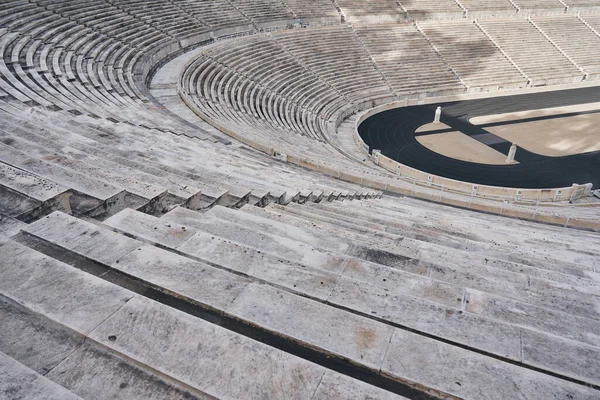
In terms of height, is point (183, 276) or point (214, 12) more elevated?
point (214, 12)

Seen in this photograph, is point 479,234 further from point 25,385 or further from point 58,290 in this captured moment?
point 25,385

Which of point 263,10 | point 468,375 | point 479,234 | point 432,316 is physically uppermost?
point 263,10

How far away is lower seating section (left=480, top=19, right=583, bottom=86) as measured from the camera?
111 ft

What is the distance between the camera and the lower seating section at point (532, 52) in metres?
33.9

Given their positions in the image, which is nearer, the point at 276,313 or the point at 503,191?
the point at 276,313

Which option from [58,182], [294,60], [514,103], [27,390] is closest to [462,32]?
[514,103]

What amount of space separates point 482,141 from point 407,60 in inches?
427

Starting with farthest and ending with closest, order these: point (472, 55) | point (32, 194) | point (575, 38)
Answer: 1. point (575, 38)
2. point (472, 55)
3. point (32, 194)

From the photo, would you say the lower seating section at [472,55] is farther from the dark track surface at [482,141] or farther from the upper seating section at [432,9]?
the dark track surface at [482,141]

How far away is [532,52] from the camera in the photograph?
116 ft

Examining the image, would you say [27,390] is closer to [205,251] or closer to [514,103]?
[205,251]

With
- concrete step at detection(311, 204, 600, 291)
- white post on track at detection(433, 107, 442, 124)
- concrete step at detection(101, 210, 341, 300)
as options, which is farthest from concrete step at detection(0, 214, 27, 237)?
white post on track at detection(433, 107, 442, 124)

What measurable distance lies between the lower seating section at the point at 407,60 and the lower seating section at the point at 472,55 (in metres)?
0.90

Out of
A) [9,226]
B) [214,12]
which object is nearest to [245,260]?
[9,226]
